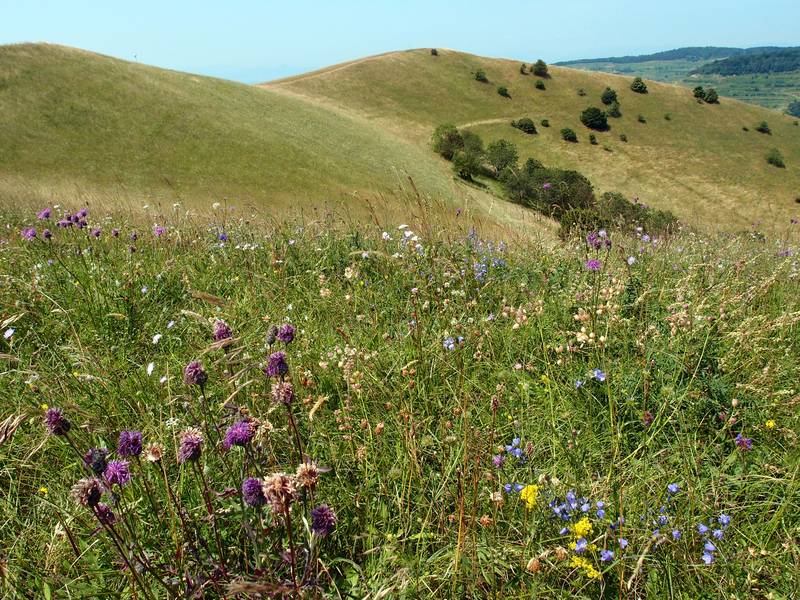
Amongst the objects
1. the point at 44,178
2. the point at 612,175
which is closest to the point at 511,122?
the point at 612,175

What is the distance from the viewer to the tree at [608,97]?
77.4m

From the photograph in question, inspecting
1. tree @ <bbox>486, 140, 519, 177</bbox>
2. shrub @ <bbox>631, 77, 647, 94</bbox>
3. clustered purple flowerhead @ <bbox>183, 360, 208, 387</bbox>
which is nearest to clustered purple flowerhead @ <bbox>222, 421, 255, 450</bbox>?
clustered purple flowerhead @ <bbox>183, 360, 208, 387</bbox>

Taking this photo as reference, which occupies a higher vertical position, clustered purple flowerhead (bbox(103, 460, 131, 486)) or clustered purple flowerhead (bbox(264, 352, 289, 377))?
clustered purple flowerhead (bbox(264, 352, 289, 377))

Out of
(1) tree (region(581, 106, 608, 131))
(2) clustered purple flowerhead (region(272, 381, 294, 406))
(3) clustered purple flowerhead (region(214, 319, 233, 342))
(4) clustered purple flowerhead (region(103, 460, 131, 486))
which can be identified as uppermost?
(1) tree (region(581, 106, 608, 131))

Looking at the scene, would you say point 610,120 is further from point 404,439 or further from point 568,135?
point 404,439

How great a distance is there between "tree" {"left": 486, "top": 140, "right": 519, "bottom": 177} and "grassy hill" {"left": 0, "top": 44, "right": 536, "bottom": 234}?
679 inches

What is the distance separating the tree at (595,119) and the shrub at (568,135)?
4412 mm

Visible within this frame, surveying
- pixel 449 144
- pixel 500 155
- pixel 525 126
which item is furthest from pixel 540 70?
pixel 449 144

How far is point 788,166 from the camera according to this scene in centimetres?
6475

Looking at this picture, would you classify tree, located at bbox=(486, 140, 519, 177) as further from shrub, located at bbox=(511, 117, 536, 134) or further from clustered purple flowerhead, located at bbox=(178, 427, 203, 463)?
clustered purple flowerhead, located at bbox=(178, 427, 203, 463)

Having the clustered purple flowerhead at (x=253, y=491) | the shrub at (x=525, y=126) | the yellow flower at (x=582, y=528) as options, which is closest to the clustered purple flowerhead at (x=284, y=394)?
the clustered purple flowerhead at (x=253, y=491)

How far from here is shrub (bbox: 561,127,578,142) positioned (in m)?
69.9

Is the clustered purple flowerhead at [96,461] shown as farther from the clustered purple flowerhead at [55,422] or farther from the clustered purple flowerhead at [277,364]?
the clustered purple flowerhead at [277,364]

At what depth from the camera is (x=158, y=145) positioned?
30.5 metres
